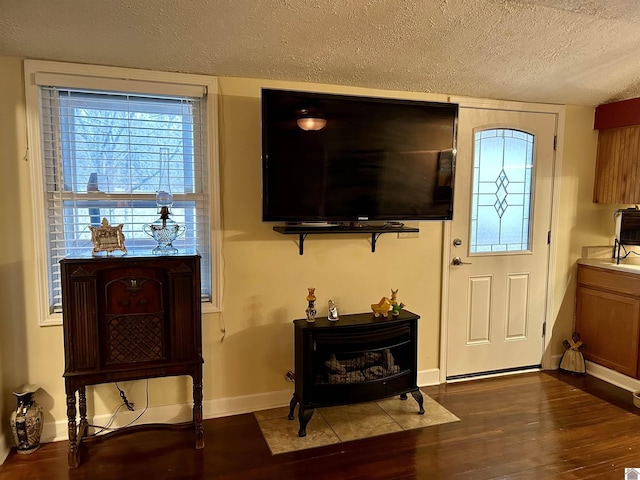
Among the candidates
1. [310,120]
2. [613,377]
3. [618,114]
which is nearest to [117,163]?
[310,120]

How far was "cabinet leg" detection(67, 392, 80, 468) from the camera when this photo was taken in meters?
2.30

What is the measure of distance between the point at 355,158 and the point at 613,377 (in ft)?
8.62

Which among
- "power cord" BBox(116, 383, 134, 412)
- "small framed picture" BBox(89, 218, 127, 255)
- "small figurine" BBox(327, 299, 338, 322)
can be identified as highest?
"small framed picture" BBox(89, 218, 127, 255)

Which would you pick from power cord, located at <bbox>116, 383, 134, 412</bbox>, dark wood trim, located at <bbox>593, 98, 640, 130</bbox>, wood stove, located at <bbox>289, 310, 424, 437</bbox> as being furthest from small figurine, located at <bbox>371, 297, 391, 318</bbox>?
dark wood trim, located at <bbox>593, 98, 640, 130</bbox>

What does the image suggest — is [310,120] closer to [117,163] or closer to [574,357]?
[117,163]

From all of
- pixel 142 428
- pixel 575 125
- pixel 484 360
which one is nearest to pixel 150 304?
pixel 142 428

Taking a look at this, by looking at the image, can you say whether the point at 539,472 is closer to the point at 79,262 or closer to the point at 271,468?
the point at 271,468

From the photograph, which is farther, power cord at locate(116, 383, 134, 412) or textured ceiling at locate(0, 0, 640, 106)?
power cord at locate(116, 383, 134, 412)

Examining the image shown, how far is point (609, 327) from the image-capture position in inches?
136

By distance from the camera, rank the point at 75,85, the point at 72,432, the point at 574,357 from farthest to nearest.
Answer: the point at 574,357 < the point at 75,85 < the point at 72,432

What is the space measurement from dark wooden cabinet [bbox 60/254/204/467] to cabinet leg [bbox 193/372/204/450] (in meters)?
Result: 0.03

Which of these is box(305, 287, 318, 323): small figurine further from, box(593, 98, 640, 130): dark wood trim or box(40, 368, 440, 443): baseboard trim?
box(593, 98, 640, 130): dark wood trim

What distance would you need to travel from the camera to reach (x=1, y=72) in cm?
236

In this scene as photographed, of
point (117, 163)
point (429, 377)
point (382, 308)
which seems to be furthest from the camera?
point (429, 377)
